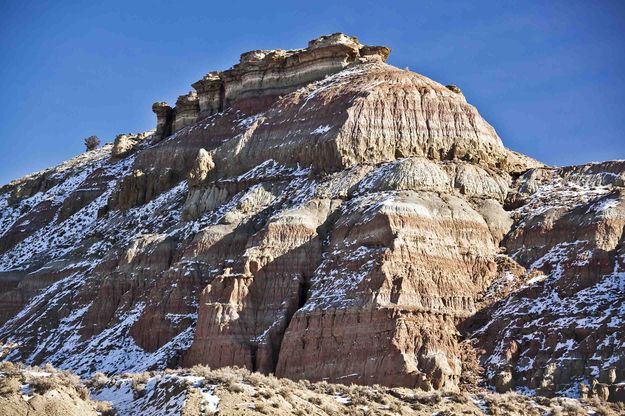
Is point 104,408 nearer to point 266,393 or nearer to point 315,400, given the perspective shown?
point 266,393

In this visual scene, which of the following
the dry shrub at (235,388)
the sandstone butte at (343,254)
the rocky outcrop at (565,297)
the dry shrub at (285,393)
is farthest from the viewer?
the sandstone butte at (343,254)

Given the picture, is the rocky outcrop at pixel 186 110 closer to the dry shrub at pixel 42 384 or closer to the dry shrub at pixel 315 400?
the dry shrub at pixel 315 400

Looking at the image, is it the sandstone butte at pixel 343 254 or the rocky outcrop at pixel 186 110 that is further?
the rocky outcrop at pixel 186 110

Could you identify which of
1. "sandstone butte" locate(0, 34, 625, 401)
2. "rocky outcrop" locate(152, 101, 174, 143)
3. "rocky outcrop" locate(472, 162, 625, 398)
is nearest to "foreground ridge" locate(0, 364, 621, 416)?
"rocky outcrop" locate(472, 162, 625, 398)

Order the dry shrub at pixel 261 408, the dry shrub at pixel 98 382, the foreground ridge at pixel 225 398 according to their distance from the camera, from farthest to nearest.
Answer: the dry shrub at pixel 98 382 → the dry shrub at pixel 261 408 → the foreground ridge at pixel 225 398

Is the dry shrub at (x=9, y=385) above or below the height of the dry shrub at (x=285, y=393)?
below

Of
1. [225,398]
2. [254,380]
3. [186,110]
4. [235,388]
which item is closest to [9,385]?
[225,398]

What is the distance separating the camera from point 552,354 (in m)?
76.3

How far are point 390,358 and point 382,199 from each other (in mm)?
15434

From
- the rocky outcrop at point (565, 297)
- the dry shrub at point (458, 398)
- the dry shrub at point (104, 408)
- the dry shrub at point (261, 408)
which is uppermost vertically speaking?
the rocky outcrop at point (565, 297)

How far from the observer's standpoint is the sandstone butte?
78.6m

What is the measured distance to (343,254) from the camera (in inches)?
3393

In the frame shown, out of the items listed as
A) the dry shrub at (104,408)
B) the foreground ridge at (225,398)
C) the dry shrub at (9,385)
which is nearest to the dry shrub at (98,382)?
the foreground ridge at (225,398)

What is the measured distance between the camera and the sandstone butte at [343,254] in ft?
258
